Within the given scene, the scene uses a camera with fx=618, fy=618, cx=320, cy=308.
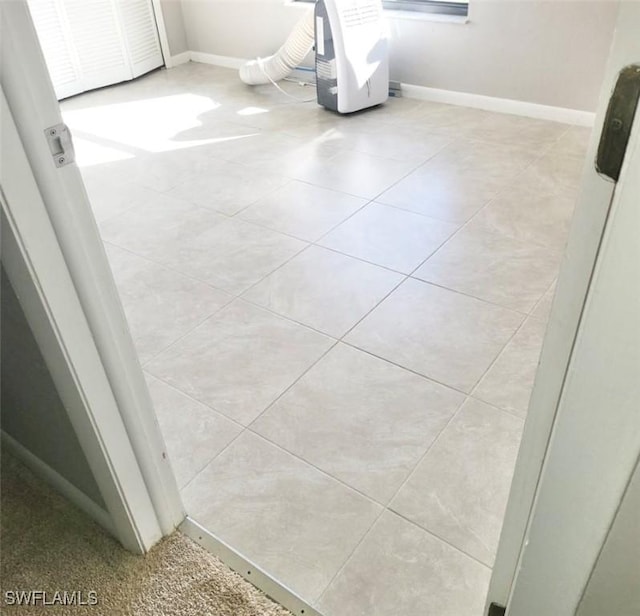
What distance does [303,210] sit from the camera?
9.35ft

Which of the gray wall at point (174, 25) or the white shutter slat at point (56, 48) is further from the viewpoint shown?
the gray wall at point (174, 25)

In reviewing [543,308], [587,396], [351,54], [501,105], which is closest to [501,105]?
[501,105]

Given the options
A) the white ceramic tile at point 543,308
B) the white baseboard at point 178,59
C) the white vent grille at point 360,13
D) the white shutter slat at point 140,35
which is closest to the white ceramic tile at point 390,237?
the white ceramic tile at point 543,308

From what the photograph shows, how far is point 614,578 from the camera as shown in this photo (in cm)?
75

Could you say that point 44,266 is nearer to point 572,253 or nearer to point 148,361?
point 572,253

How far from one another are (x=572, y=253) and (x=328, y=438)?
120 centimetres

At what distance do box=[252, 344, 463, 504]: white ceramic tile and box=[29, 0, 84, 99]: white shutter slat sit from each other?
3260 millimetres

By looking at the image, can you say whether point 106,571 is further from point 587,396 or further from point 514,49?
point 514,49

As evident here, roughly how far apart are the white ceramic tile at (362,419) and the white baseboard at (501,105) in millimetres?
2320

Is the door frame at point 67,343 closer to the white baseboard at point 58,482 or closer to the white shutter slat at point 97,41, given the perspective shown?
the white baseboard at point 58,482

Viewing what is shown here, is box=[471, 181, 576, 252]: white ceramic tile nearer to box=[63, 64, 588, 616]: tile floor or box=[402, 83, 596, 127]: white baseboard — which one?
box=[63, 64, 588, 616]: tile floor

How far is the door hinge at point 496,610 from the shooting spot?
3.56ft

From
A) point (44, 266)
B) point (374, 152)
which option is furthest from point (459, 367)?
point (374, 152)

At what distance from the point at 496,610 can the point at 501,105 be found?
323 cm
